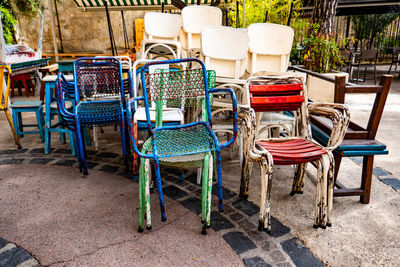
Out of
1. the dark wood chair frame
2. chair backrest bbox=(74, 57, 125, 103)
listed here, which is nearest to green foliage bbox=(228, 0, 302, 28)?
chair backrest bbox=(74, 57, 125, 103)

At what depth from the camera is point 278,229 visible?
2369 millimetres

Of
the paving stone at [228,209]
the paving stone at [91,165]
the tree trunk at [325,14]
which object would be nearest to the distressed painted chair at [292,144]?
the paving stone at [228,209]

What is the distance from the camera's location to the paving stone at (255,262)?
77.9 inches

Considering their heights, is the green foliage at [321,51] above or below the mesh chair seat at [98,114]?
above

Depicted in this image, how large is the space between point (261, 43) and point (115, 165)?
87.6 inches

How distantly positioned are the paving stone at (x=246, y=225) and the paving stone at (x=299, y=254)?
0.90 ft

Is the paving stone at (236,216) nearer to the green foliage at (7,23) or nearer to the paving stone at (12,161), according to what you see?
the paving stone at (12,161)

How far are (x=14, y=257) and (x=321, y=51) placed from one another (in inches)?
241

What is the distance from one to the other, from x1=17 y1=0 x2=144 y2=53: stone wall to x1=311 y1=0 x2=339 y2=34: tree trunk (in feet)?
21.8

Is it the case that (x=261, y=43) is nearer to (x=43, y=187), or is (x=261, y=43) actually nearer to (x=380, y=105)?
(x=380, y=105)

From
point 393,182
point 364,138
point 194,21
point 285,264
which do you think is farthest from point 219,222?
point 194,21

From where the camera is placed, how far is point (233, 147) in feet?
13.0

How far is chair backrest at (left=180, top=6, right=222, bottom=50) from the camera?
461cm

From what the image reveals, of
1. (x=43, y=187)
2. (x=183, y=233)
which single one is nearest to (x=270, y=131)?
(x=183, y=233)
